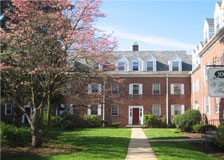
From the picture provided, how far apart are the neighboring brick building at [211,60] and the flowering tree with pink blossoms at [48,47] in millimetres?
7677

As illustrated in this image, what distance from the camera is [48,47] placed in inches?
538

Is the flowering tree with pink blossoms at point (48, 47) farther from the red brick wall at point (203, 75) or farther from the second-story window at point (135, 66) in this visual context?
the second-story window at point (135, 66)

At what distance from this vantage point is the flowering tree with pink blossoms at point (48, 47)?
13.4 meters

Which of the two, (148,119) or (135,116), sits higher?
(135,116)

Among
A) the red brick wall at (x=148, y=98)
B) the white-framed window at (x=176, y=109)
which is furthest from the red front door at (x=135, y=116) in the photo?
the white-framed window at (x=176, y=109)

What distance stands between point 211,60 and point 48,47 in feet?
48.0

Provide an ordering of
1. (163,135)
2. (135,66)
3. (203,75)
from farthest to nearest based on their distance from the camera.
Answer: (135,66) → (203,75) → (163,135)

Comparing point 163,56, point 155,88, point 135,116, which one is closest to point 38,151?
point 135,116

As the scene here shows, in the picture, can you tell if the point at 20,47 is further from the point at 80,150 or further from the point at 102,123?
the point at 102,123

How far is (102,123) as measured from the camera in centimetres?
3588

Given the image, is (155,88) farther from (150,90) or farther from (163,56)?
(163,56)

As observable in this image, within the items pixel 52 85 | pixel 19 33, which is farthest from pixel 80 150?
pixel 19 33

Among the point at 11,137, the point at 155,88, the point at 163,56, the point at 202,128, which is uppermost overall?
the point at 163,56

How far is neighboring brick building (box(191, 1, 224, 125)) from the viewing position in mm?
21495
